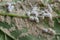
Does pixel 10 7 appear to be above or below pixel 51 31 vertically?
above

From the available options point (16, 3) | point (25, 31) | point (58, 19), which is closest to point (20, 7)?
point (16, 3)

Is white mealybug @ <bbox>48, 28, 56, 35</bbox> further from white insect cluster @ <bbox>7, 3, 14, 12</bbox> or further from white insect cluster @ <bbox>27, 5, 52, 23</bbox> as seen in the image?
white insect cluster @ <bbox>7, 3, 14, 12</bbox>

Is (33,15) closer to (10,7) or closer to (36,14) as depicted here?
(36,14)

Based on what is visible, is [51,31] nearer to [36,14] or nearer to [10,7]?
[36,14]

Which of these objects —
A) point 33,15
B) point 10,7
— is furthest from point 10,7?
point 33,15

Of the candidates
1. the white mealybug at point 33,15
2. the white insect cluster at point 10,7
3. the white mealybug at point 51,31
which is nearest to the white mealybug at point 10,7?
the white insect cluster at point 10,7

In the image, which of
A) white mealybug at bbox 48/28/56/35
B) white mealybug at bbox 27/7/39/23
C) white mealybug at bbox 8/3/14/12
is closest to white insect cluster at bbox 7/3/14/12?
white mealybug at bbox 8/3/14/12

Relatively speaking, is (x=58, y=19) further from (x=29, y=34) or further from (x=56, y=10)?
(x=29, y=34)

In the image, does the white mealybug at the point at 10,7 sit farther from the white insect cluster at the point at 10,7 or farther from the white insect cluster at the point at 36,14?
the white insect cluster at the point at 36,14

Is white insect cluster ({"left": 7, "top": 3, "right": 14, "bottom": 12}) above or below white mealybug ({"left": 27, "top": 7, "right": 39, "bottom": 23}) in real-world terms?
above

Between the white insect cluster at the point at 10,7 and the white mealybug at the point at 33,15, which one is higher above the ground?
the white insect cluster at the point at 10,7

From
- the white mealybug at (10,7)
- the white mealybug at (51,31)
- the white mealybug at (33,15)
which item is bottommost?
the white mealybug at (51,31)
